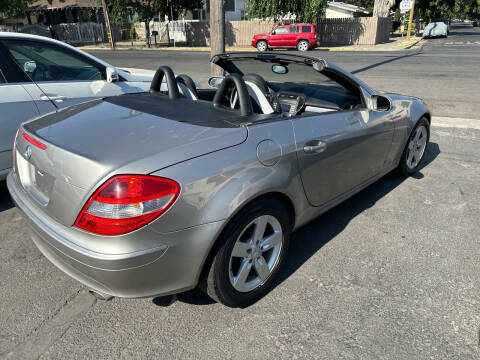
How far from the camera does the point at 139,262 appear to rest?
1.75 m

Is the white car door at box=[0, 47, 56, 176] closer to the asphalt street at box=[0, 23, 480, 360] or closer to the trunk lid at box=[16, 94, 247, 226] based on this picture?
the asphalt street at box=[0, 23, 480, 360]

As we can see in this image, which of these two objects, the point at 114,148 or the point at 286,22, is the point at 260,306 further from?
the point at 286,22

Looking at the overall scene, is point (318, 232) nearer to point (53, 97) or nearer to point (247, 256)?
point (247, 256)

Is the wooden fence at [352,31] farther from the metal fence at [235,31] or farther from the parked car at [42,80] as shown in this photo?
the parked car at [42,80]

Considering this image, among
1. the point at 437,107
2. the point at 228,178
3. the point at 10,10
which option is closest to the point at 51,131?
the point at 228,178

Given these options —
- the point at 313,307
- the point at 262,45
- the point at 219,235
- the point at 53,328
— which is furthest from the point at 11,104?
the point at 262,45

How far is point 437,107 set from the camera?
768 centimetres

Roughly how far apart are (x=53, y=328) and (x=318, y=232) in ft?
6.99

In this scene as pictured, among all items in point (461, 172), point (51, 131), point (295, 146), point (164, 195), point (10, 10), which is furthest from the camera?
point (10, 10)

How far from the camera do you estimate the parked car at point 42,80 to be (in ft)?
11.3

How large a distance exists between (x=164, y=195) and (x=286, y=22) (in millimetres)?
32134

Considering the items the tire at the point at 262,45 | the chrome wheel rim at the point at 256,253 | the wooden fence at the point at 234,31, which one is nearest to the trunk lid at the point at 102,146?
the chrome wheel rim at the point at 256,253

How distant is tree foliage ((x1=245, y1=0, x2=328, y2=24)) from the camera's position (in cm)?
2648

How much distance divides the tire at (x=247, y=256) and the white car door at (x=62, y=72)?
2.74 metres
